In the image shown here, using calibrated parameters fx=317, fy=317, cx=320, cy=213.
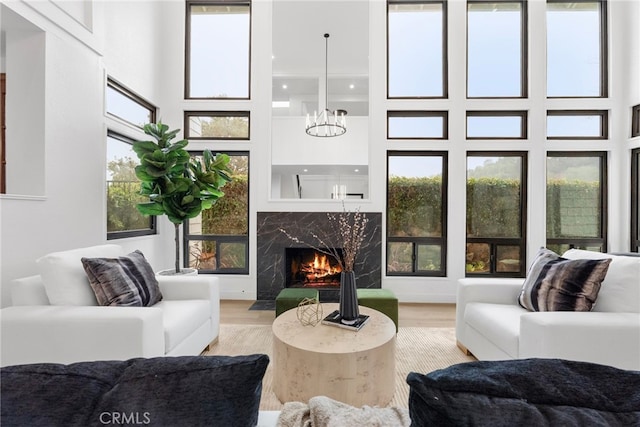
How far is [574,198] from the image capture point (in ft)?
14.7

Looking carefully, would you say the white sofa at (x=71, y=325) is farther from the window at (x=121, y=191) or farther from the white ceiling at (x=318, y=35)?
the white ceiling at (x=318, y=35)

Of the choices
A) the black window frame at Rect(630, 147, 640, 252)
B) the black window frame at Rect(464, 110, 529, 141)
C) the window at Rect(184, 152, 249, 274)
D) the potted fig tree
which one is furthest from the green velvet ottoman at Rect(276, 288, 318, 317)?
the black window frame at Rect(630, 147, 640, 252)

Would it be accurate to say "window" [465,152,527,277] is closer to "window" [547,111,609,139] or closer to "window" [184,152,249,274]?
"window" [547,111,609,139]

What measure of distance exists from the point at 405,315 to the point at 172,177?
10.3 ft

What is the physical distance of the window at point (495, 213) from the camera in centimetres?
450

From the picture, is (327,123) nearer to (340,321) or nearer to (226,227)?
(226,227)

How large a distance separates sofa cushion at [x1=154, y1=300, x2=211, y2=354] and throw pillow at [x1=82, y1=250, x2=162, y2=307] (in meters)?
0.17

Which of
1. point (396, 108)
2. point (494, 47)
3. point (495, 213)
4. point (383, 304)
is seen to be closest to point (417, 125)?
point (396, 108)

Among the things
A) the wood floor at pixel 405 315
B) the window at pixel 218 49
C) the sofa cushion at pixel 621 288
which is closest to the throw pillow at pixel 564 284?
the sofa cushion at pixel 621 288

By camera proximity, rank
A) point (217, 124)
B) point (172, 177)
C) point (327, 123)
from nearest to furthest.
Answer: point (172, 177) → point (217, 124) → point (327, 123)

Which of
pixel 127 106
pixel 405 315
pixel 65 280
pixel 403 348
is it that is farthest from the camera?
pixel 405 315

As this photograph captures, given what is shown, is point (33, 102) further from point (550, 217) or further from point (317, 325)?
point (550, 217)

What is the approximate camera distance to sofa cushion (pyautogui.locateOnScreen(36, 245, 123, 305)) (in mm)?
2006

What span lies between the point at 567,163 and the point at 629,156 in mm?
696
